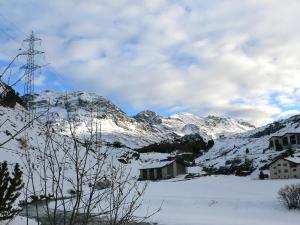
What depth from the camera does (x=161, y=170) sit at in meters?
77.6

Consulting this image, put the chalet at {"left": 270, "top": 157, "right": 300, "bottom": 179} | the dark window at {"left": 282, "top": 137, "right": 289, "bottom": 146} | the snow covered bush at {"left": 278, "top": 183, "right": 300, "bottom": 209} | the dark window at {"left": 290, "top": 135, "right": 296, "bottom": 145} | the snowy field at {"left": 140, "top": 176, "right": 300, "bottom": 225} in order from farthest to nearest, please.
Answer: the dark window at {"left": 290, "top": 135, "right": 296, "bottom": 145} → the dark window at {"left": 282, "top": 137, "right": 289, "bottom": 146} → the chalet at {"left": 270, "top": 157, "right": 300, "bottom": 179} → the snow covered bush at {"left": 278, "top": 183, "right": 300, "bottom": 209} → the snowy field at {"left": 140, "top": 176, "right": 300, "bottom": 225}

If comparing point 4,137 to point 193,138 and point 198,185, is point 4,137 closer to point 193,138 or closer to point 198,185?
point 198,185

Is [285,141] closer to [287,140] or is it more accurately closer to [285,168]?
[287,140]

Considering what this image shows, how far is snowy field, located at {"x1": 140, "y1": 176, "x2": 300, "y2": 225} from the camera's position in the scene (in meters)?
34.1

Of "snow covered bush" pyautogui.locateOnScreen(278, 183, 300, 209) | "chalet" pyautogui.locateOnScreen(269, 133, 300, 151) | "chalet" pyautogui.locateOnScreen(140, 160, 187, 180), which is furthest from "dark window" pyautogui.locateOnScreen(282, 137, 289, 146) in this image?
"snow covered bush" pyautogui.locateOnScreen(278, 183, 300, 209)

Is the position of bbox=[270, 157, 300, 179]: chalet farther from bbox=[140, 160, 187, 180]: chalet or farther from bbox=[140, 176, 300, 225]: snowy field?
Answer: bbox=[140, 160, 187, 180]: chalet

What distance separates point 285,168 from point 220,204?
2045cm

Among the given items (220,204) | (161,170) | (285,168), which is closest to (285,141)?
(161,170)

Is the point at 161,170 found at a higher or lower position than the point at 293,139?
lower

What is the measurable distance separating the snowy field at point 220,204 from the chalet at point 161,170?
16.7 m

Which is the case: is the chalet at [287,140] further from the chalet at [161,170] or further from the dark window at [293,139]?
the chalet at [161,170]

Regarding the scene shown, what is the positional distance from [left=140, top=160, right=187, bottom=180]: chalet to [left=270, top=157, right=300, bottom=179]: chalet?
21.8 m

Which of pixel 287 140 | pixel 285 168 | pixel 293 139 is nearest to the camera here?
pixel 285 168

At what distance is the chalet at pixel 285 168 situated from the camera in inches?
2311
